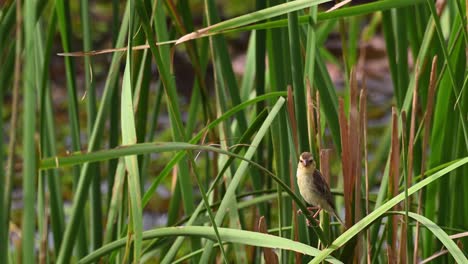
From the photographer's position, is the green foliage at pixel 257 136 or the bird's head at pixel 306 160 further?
the bird's head at pixel 306 160

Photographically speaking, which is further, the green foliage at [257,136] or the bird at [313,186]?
the bird at [313,186]

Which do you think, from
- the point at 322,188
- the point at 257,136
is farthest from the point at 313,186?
the point at 257,136

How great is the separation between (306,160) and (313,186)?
11 centimetres

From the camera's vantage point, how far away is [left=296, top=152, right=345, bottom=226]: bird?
1.40m

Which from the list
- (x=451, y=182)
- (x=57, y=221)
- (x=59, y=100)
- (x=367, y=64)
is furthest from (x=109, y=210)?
(x=367, y=64)

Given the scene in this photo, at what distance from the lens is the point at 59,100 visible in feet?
15.3

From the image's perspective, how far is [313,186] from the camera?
1.49m

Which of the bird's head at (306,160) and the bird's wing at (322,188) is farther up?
the bird's head at (306,160)

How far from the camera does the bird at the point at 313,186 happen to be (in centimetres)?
140

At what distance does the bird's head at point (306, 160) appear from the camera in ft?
4.44

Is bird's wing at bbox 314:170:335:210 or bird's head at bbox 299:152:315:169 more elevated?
bird's head at bbox 299:152:315:169

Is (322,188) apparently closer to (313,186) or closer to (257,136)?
(313,186)

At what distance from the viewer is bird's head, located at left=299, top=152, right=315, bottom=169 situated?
1353mm

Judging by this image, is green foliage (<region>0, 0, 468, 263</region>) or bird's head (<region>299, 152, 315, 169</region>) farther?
bird's head (<region>299, 152, 315, 169</region>)
